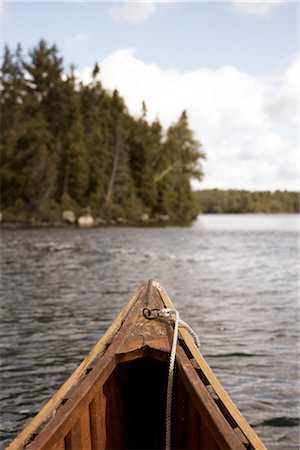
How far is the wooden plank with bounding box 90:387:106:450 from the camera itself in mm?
3772

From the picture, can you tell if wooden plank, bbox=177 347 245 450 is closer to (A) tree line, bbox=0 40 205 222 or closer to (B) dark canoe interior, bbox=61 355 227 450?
(B) dark canoe interior, bbox=61 355 227 450

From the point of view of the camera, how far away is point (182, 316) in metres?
11.2

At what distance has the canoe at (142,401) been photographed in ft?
10.7

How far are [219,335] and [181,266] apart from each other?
34.4 ft

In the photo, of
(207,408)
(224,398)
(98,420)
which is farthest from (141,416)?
(207,408)

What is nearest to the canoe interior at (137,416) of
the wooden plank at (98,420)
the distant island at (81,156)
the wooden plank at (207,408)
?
the wooden plank at (98,420)

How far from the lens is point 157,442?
14.6ft

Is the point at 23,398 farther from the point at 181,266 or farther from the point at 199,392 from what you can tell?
the point at 181,266

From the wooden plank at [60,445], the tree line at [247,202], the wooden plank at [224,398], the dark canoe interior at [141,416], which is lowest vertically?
the dark canoe interior at [141,416]

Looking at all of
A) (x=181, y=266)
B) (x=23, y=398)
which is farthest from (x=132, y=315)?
(x=181, y=266)

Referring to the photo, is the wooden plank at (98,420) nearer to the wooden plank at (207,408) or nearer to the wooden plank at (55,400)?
the wooden plank at (55,400)

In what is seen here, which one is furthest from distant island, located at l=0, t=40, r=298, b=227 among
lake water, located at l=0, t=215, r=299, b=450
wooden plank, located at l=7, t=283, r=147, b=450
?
wooden plank, located at l=7, t=283, r=147, b=450

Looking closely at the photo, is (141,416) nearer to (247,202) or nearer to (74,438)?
(74,438)

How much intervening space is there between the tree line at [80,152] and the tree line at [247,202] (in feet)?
233
